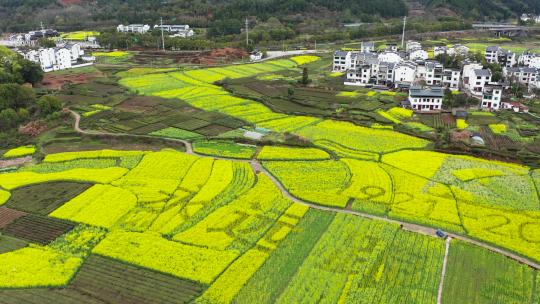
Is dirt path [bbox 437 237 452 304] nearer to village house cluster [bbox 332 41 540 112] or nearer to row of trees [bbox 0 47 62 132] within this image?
village house cluster [bbox 332 41 540 112]

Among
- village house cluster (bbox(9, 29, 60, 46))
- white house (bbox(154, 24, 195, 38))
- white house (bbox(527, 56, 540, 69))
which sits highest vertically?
white house (bbox(154, 24, 195, 38))

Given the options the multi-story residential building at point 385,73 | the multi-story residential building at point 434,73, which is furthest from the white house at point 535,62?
the multi-story residential building at point 385,73

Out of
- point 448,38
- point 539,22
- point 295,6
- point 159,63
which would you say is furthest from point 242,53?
point 539,22

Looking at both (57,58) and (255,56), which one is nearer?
(57,58)

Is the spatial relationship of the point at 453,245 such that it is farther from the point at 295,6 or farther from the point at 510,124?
the point at 295,6

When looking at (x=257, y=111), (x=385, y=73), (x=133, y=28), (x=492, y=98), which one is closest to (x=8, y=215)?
(x=257, y=111)

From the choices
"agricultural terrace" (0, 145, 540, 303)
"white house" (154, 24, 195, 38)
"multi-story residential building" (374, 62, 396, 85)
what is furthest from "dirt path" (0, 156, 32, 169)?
"white house" (154, 24, 195, 38)

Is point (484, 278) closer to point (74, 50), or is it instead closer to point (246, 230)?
point (246, 230)

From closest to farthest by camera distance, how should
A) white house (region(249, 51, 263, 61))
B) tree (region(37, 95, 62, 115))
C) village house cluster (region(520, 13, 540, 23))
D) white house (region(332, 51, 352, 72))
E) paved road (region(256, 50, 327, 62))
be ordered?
1. tree (region(37, 95, 62, 115))
2. white house (region(332, 51, 352, 72))
3. white house (region(249, 51, 263, 61))
4. paved road (region(256, 50, 327, 62))
5. village house cluster (region(520, 13, 540, 23))
